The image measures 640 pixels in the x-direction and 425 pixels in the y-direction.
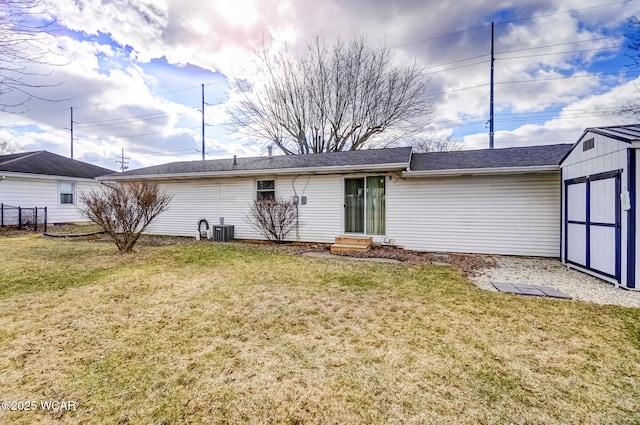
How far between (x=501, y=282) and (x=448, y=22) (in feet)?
39.4

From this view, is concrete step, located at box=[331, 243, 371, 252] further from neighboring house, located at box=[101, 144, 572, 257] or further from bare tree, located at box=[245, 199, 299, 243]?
bare tree, located at box=[245, 199, 299, 243]

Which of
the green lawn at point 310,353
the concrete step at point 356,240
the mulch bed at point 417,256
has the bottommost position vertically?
the green lawn at point 310,353

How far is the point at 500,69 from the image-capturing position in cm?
1553

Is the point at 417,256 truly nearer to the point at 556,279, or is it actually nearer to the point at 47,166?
the point at 556,279

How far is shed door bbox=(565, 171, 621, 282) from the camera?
4734mm

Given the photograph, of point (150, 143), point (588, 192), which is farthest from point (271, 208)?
point (150, 143)

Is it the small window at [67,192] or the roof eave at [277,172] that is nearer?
the roof eave at [277,172]

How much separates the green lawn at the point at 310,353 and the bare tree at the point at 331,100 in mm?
15198

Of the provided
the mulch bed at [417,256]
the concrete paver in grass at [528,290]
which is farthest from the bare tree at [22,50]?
the concrete paver in grass at [528,290]

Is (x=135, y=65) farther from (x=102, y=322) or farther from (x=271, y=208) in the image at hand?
(x=102, y=322)

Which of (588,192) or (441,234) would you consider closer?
(588,192)

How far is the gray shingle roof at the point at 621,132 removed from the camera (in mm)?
4355

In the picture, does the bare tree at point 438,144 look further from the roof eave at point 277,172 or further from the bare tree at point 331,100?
the roof eave at point 277,172

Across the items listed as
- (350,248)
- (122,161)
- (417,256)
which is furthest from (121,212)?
(122,161)
